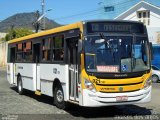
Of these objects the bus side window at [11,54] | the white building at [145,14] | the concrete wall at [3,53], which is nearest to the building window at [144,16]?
the white building at [145,14]

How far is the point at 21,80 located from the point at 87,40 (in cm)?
841

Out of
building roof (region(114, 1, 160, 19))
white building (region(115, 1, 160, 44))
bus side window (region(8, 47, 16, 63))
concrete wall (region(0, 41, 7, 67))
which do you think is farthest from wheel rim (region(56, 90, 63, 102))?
concrete wall (region(0, 41, 7, 67))

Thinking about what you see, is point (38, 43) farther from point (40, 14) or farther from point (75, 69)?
point (40, 14)

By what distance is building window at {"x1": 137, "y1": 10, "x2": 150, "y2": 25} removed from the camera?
6475 cm

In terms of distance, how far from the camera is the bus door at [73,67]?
12603mm

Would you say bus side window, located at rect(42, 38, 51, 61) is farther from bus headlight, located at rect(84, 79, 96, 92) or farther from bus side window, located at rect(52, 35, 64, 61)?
bus headlight, located at rect(84, 79, 96, 92)

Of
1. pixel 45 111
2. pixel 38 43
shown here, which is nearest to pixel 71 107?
pixel 45 111

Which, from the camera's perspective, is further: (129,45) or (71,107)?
(71,107)

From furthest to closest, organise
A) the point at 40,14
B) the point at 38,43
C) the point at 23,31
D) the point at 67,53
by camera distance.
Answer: the point at 23,31, the point at 40,14, the point at 38,43, the point at 67,53

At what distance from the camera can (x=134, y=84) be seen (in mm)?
12078

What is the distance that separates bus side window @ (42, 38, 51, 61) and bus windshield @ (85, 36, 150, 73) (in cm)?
346

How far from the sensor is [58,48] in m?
14.1

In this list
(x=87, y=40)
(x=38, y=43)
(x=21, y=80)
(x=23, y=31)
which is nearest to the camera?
(x=87, y=40)

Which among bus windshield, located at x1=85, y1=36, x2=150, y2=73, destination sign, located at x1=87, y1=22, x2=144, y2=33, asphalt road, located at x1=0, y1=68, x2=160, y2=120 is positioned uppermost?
destination sign, located at x1=87, y1=22, x2=144, y2=33
